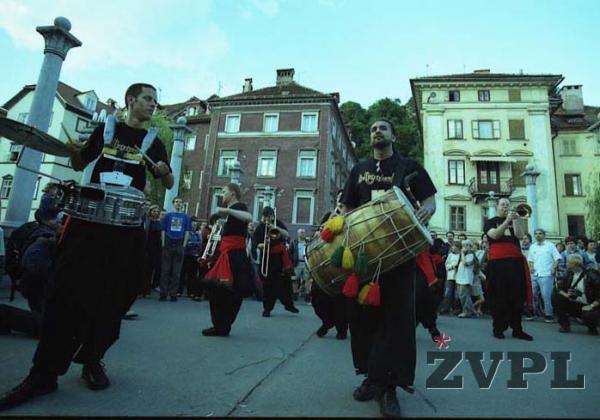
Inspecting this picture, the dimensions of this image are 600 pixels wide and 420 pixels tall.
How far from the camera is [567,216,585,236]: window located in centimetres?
3087

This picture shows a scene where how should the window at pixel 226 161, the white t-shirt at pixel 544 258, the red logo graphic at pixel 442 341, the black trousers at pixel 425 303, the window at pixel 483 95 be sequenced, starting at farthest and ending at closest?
1. the window at pixel 226 161
2. the window at pixel 483 95
3. the white t-shirt at pixel 544 258
4. the red logo graphic at pixel 442 341
5. the black trousers at pixel 425 303

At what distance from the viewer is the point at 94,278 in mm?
2809

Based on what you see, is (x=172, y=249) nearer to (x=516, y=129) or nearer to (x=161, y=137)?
(x=161, y=137)

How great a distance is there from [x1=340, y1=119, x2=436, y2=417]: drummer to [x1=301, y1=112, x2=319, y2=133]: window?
30.5m

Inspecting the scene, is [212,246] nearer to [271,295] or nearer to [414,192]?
[271,295]

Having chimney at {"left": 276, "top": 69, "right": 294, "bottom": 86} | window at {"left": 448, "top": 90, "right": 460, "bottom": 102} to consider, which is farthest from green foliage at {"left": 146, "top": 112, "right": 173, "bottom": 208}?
window at {"left": 448, "top": 90, "right": 460, "bottom": 102}

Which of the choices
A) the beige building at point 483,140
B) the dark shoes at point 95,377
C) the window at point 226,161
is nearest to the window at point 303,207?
the window at point 226,161

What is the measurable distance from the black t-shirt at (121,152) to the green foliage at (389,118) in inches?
1719

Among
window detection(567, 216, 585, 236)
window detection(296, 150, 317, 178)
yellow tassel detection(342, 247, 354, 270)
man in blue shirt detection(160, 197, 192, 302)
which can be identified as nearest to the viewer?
yellow tassel detection(342, 247, 354, 270)

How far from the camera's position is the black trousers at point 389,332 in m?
2.61

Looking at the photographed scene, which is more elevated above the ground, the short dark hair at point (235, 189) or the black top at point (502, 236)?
the short dark hair at point (235, 189)

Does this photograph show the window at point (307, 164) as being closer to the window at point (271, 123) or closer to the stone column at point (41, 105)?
the window at point (271, 123)

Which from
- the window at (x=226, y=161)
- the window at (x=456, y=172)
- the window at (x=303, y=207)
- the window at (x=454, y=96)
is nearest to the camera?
the window at (x=303, y=207)

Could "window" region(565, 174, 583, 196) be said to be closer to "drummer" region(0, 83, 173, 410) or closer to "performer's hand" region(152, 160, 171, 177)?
"performer's hand" region(152, 160, 171, 177)
